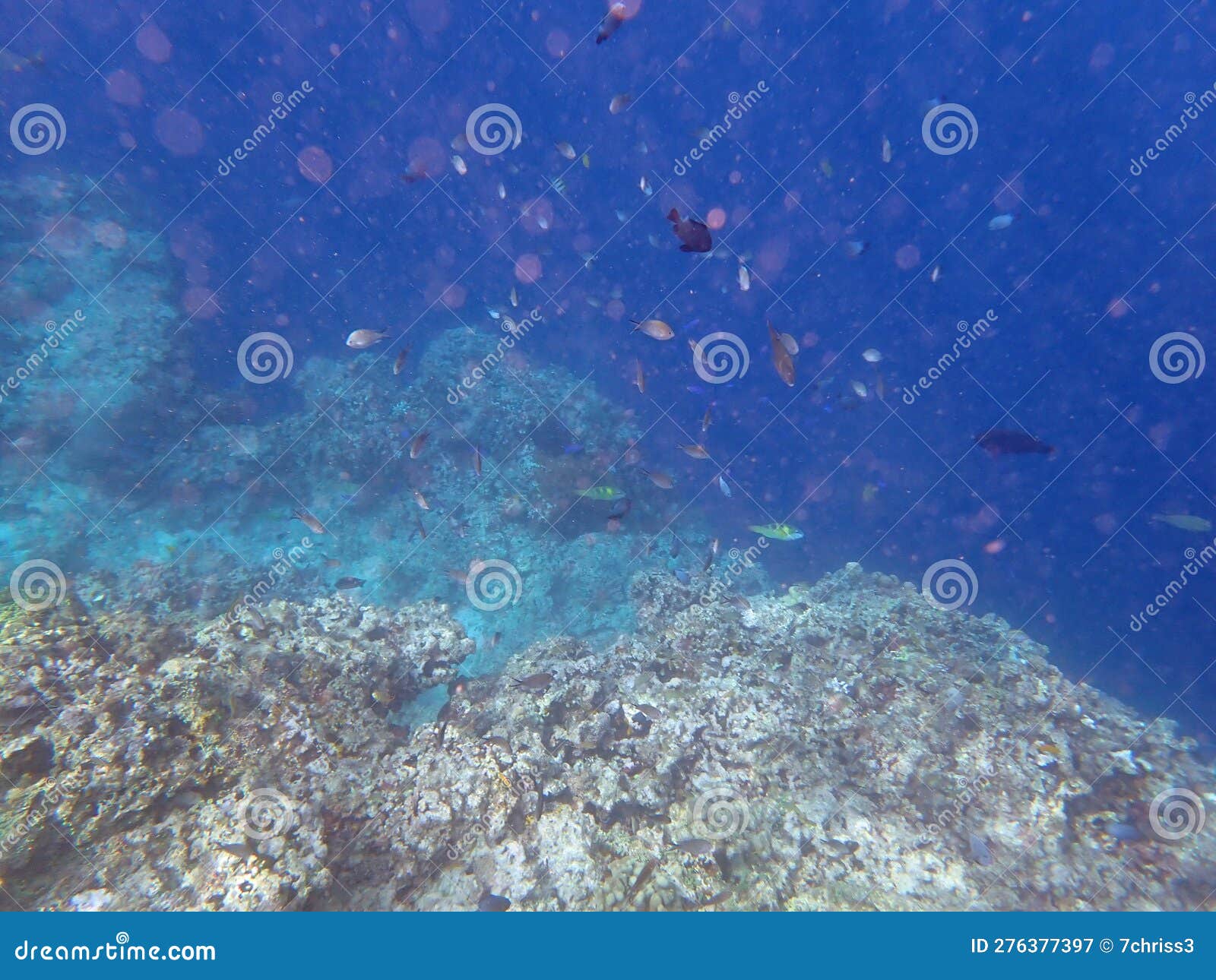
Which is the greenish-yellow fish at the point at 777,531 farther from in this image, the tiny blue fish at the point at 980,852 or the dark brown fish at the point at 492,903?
the dark brown fish at the point at 492,903

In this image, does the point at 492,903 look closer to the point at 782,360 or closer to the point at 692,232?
the point at 782,360

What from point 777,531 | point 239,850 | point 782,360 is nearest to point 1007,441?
point 777,531

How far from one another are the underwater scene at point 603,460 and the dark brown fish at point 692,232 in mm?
47

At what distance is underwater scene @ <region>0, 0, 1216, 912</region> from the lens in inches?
174

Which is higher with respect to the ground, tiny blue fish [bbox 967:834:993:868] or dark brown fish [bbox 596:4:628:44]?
dark brown fish [bbox 596:4:628:44]

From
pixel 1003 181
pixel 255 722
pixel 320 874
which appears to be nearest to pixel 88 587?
pixel 255 722

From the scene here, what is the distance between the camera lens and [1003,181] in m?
26.8

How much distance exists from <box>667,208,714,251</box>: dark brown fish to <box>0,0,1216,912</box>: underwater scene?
0.05 meters

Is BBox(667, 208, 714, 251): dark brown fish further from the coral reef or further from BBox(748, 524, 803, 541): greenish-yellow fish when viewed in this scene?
the coral reef

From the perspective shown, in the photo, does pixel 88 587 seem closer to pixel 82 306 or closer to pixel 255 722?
pixel 255 722

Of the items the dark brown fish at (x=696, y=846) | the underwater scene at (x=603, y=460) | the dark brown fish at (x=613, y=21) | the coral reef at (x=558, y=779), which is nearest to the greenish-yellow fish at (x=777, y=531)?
the underwater scene at (x=603, y=460)

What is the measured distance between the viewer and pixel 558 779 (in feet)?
16.5

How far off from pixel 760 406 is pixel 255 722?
80.9ft

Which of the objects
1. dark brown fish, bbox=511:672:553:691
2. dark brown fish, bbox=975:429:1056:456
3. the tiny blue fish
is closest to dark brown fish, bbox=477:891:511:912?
dark brown fish, bbox=511:672:553:691
